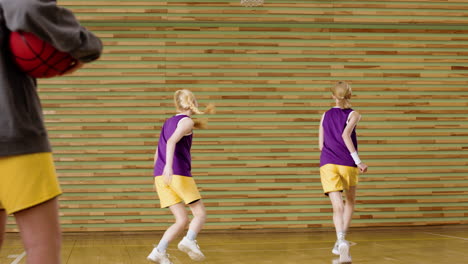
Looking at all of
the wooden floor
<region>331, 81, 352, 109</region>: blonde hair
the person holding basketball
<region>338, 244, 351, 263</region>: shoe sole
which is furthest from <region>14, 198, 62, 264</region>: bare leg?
<region>331, 81, 352, 109</region>: blonde hair

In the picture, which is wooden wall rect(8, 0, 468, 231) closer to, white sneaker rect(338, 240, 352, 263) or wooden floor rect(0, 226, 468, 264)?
wooden floor rect(0, 226, 468, 264)

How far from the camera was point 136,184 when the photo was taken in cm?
829

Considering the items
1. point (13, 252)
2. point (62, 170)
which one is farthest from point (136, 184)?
point (13, 252)

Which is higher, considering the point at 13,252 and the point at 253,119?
the point at 253,119

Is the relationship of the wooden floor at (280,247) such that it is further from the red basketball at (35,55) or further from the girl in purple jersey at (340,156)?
the red basketball at (35,55)

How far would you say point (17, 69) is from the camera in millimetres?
1680

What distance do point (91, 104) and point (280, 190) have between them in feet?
10.0

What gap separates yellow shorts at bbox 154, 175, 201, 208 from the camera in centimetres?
504

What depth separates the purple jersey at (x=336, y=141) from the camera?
225 inches

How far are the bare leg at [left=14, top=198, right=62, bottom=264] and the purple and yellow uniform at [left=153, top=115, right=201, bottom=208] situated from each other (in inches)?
132

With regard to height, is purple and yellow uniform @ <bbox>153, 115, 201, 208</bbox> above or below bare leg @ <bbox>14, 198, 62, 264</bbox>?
below

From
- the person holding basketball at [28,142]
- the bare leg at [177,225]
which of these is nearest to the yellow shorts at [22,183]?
the person holding basketball at [28,142]

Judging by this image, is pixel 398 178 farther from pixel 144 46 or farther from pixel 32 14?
pixel 32 14

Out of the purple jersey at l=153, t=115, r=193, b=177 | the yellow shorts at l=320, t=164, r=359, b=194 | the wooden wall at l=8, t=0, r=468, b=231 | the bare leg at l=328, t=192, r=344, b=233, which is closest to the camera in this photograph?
the purple jersey at l=153, t=115, r=193, b=177
